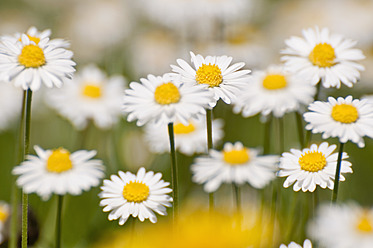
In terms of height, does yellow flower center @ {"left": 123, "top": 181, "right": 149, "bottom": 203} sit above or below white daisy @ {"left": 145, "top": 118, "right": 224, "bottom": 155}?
below

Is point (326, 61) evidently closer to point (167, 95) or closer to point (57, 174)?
point (167, 95)

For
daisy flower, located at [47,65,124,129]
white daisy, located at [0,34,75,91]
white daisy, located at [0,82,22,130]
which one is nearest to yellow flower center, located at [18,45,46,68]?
white daisy, located at [0,34,75,91]

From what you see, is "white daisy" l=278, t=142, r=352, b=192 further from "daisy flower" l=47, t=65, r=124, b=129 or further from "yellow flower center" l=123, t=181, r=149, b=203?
"daisy flower" l=47, t=65, r=124, b=129

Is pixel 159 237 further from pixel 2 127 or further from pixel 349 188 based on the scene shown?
pixel 2 127

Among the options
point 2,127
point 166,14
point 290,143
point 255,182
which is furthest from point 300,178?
point 166,14

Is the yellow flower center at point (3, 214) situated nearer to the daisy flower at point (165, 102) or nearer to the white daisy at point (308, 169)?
the daisy flower at point (165, 102)

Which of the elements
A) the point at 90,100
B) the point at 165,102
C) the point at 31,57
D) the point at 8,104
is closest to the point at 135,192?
the point at 165,102
